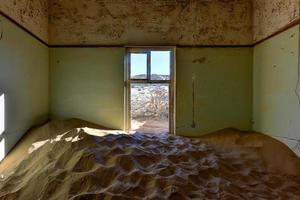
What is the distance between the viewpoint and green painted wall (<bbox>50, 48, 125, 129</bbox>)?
15.7 feet

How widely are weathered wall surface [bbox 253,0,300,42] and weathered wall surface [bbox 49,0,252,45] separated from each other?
213mm

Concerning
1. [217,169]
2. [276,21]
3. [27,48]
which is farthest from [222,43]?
[27,48]

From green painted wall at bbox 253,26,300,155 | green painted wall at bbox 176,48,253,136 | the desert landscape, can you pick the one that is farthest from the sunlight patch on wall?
green painted wall at bbox 253,26,300,155

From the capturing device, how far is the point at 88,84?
481cm

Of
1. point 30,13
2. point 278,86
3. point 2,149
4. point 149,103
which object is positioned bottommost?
point 2,149

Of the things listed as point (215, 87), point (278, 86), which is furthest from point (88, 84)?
point (278, 86)

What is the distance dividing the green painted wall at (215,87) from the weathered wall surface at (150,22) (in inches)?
10.5

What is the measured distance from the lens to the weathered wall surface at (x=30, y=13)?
333 centimetres

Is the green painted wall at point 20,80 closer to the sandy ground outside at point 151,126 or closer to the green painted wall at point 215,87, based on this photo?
the sandy ground outside at point 151,126

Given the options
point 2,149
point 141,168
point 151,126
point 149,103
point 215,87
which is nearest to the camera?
point 141,168

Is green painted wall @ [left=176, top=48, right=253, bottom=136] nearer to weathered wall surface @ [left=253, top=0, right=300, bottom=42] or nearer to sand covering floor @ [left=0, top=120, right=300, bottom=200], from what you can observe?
weathered wall surface @ [left=253, top=0, right=300, bottom=42]

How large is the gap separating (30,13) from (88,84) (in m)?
1.54

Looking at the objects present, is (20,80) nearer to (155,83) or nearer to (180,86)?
→ (155,83)

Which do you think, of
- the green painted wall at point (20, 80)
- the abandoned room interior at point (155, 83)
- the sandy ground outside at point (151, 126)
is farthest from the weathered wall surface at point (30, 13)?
the sandy ground outside at point (151, 126)
